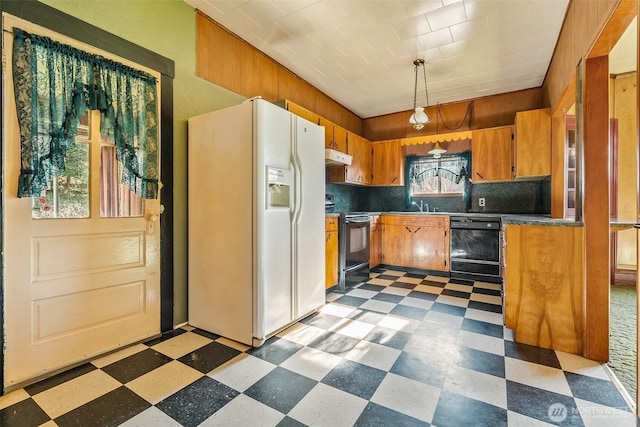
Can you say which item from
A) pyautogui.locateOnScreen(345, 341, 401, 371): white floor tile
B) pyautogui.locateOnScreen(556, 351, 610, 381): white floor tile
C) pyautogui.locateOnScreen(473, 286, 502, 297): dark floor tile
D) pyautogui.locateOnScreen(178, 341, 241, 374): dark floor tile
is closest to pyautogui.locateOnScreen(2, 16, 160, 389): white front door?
pyautogui.locateOnScreen(178, 341, 241, 374): dark floor tile

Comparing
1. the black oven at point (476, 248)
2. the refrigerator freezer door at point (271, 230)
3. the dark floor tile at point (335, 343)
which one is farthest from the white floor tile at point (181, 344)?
the black oven at point (476, 248)

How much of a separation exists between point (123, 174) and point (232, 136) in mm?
812

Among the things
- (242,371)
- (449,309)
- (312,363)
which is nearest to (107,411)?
(242,371)

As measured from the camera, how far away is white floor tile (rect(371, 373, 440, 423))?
1.48m

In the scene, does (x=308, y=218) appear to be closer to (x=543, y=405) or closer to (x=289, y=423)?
(x=289, y=423)

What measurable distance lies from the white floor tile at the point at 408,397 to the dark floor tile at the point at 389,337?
0.44 metres

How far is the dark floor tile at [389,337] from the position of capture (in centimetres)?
220

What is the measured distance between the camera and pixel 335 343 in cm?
222

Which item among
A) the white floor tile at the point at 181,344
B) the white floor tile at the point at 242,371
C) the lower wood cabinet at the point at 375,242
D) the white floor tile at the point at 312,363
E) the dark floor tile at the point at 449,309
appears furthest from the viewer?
the lower wood cabinet at the point at 375,242

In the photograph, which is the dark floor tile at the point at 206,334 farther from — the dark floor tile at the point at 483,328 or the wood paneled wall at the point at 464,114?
the wood paneled wall at the point at 464,114

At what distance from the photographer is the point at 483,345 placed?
218 centimetres

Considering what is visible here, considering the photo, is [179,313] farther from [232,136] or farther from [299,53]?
[299,53]

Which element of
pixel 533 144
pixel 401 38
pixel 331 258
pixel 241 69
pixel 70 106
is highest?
pixel 401 38

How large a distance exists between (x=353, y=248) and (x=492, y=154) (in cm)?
249
